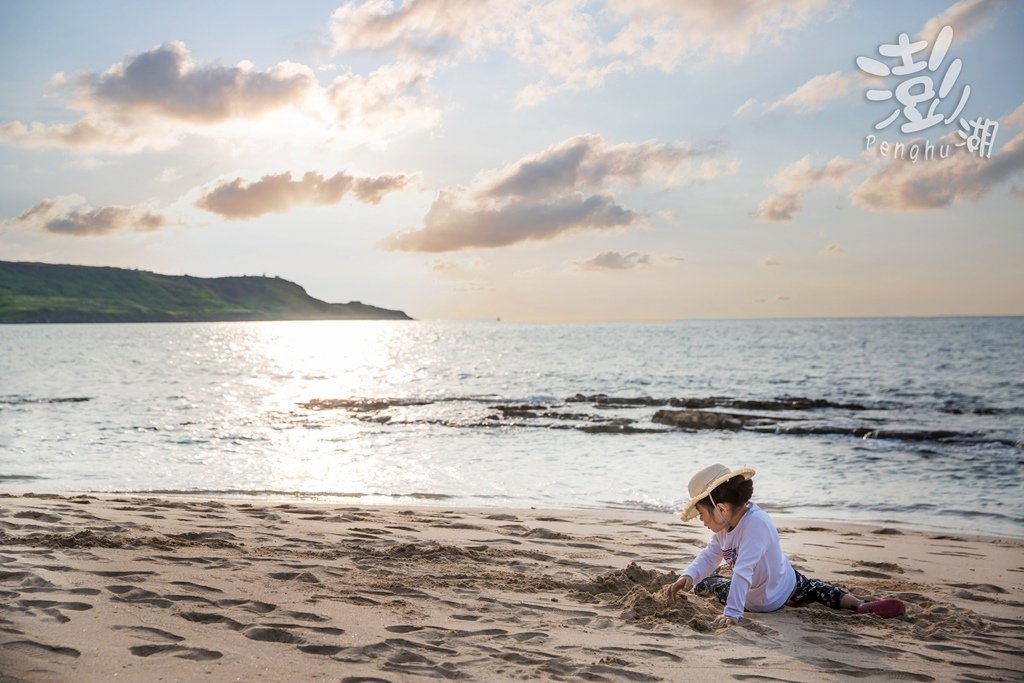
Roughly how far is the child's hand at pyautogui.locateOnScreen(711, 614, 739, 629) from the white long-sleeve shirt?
0.04m

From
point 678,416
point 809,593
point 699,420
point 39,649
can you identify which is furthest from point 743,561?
point 678,416

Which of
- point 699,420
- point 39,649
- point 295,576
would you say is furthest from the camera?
point 699,420

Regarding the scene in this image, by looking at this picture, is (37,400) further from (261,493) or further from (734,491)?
(734,491)

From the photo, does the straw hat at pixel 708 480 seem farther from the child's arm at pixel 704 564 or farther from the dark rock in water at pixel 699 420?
the dark rock in water at pixel 699 420

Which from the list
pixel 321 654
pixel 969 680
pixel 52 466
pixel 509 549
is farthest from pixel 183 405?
pixel 969 680

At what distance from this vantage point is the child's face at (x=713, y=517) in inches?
257

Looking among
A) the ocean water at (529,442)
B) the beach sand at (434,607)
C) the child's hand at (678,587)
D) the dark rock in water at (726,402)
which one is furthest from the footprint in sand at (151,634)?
the dark rock in water at (726,402)

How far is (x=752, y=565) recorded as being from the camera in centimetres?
636

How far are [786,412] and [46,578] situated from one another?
26273mm

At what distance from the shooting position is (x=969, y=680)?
5227mm

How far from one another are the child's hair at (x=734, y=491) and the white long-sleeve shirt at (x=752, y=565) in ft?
0.59

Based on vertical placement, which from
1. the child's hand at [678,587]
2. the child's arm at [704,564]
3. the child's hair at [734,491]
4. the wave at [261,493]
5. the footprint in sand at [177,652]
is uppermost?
the child's hair at [734,491]

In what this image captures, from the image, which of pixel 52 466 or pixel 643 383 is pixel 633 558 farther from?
pixel 643 383

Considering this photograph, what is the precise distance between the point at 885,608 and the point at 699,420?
61.7 feet
